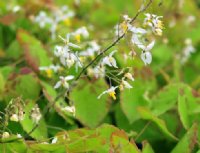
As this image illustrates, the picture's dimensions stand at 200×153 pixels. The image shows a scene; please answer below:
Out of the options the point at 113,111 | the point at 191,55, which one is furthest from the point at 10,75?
the point at 191,55

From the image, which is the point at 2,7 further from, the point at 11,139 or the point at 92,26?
the point at 11,139

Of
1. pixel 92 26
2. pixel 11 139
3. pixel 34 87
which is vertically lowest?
pixel 11 139

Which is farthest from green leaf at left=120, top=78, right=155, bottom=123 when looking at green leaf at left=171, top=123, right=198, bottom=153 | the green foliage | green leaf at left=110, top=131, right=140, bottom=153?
green leaf at left=110, top=131, right=140, bottom=153

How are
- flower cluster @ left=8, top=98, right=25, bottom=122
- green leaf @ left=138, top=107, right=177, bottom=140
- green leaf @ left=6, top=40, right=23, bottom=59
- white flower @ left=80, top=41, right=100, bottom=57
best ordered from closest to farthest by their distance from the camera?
flower cluster @ left=8, top=98, right=25, bottom=122, green leaf @ left=138, top=107, right=177, bottom=140, white flower @ left=80, top=41, right=100, bottom=57, green leaf @ left=6, top=40, right=23, bottom=59

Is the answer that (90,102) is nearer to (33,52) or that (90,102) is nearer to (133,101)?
(133,101)

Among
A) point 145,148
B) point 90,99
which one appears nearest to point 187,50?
point 90,99

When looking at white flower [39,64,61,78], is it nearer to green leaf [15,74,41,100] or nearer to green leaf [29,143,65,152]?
green leaf [15,74,41,100]
